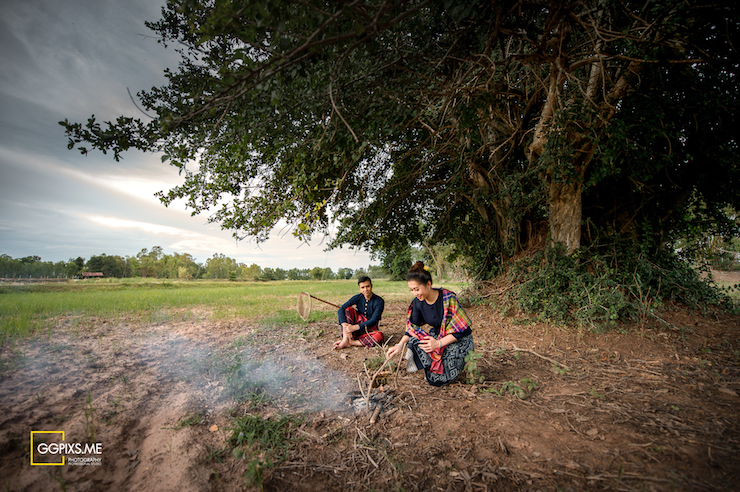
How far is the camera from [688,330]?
5281mm

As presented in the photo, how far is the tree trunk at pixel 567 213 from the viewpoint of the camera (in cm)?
638

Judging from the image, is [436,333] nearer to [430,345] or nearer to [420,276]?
[430,345]

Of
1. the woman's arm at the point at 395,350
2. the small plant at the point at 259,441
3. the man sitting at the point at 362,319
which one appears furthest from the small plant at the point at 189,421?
the man sitting at the point at 362,319

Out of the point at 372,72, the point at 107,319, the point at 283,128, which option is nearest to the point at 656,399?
the point at 372,72

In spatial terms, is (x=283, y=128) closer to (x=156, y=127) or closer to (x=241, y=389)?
(x=156, y=127)

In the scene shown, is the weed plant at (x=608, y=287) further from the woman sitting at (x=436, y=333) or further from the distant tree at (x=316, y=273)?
the distant tree at (x=316, y=273)

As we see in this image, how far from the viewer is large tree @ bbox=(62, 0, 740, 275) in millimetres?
3234

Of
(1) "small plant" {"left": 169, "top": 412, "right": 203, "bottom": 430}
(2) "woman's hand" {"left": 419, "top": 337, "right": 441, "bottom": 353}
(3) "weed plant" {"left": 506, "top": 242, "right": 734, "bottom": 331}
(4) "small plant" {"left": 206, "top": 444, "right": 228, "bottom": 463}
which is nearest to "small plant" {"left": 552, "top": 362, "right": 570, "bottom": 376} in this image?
(2) "woman's hand" {"left": 419, "top": 337, "right": 441, "bottom": 353}

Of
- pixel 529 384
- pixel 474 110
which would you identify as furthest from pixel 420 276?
pixel 474 110

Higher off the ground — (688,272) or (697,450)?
(688,272)

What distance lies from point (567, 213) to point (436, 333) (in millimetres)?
4517

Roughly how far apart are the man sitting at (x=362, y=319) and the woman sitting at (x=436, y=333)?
4.98ft

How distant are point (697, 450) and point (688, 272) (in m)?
6.34

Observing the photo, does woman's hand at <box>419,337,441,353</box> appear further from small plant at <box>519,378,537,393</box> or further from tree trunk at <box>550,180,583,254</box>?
tree trunk at <box>550,180,583,254</box>
